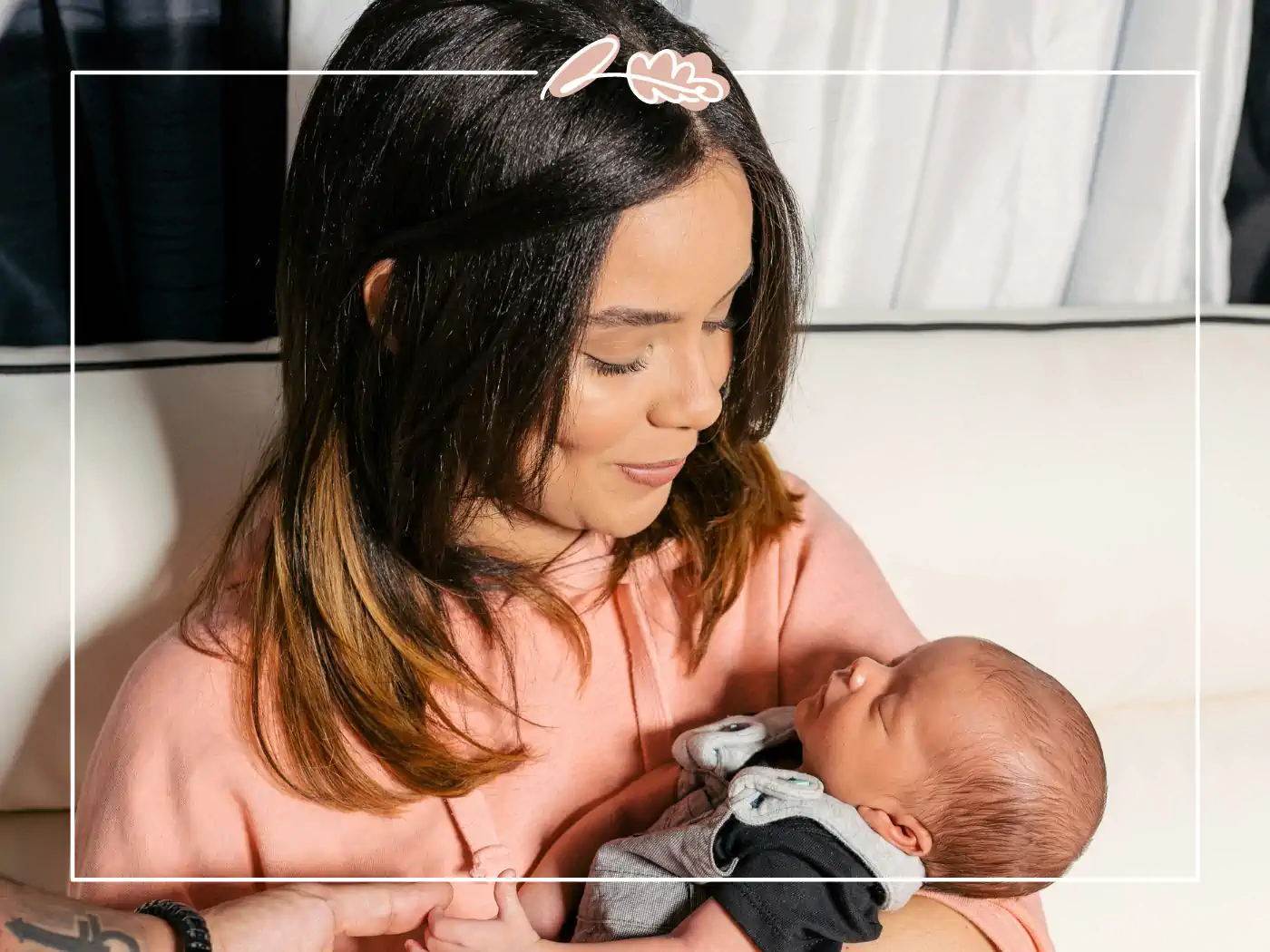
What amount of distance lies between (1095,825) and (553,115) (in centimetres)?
43

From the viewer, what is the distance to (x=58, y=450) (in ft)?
2.25

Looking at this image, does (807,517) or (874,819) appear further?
(807,517)

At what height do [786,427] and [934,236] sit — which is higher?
[934,236]

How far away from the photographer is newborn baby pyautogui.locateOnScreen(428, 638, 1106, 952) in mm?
575

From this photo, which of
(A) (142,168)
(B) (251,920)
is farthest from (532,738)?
(A) (142,168)

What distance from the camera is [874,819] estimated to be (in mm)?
590

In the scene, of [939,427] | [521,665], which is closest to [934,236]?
[939,427]

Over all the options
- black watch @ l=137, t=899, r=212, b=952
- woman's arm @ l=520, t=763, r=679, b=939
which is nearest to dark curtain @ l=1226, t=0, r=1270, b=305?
woman's arm @ l=520, t=763, r=679, b=939

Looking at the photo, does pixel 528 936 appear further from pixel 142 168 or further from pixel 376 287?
pixel 142 168

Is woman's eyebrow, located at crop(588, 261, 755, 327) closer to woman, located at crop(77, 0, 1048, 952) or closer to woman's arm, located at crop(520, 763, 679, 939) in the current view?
woman, located at crop(77, 0, 1048, 952)

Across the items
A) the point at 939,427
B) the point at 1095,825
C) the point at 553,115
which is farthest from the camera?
the point at 939,427

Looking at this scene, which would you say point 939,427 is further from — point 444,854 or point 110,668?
point 110,668

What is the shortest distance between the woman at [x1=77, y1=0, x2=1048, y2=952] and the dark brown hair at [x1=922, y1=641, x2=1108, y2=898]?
0.05 meters

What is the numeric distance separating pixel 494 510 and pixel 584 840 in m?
0.19
